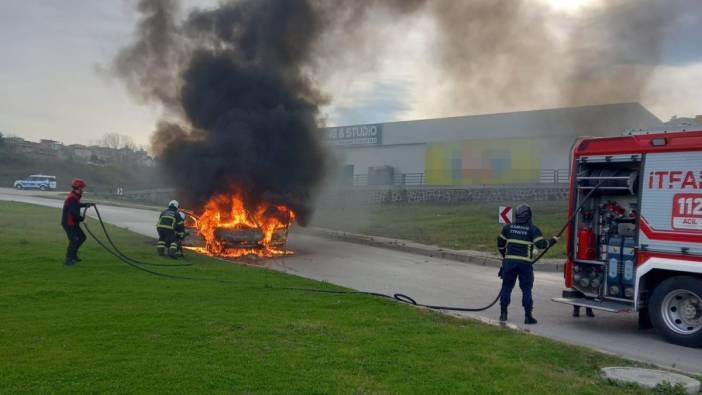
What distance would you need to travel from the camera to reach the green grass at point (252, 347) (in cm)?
470

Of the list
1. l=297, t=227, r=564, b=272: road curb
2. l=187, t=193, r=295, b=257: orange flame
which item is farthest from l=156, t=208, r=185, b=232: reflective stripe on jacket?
l=297, t=227, r=564, b=272: road curb

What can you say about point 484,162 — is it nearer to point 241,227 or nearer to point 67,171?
point 241,227

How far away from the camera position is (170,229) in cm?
1338

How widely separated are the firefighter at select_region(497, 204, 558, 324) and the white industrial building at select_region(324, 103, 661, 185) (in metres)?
10.0

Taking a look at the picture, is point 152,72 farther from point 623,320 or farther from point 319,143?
point 623,320

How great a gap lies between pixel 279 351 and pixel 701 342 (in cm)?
504

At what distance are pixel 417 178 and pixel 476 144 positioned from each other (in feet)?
18.9

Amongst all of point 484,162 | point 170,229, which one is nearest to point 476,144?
point 484,162

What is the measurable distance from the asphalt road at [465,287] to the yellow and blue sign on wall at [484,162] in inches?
627

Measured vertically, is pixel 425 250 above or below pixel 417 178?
below

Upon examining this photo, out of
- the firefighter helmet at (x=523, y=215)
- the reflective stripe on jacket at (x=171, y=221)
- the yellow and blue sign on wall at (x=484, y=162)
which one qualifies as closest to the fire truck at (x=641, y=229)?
the firefighter helmet at (x=523, y=215)

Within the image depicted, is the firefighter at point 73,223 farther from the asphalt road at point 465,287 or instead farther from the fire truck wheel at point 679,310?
the fire truck wheel at point 679,310

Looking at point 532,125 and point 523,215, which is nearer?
point 523,215

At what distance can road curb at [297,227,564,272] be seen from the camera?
49.1ft
